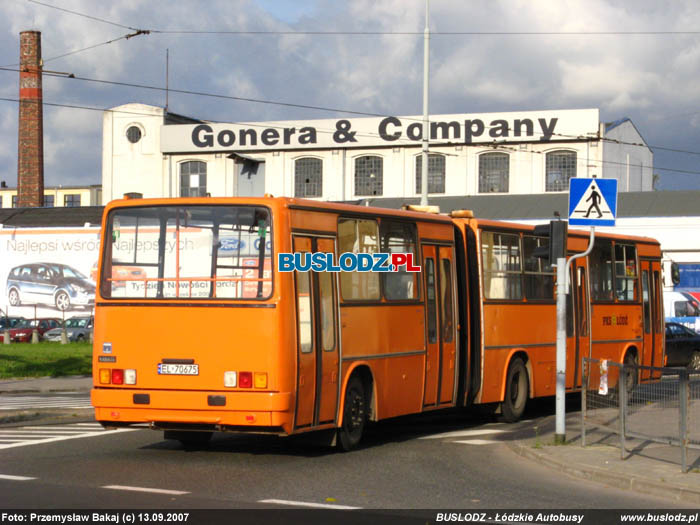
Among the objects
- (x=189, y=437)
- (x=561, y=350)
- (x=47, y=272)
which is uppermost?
(x=47, y=272)

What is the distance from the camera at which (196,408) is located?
1229 cm

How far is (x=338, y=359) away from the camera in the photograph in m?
13.2

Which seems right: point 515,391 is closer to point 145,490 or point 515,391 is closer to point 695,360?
point 145,490

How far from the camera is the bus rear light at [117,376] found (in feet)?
41.5

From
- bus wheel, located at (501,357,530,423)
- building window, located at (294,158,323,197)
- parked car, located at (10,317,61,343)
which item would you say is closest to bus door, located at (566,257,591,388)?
bus wheel, located at (501,357,530,423)

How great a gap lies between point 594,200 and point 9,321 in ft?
155

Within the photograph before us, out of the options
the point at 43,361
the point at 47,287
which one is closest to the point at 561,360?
the point at 43,361

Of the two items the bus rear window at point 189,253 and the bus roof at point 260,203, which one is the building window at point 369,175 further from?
the bus rear window at point 189,253

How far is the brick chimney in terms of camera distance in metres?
68.8

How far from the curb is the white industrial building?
53497 mm

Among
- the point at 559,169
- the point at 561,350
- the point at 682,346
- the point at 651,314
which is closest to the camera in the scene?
the point at 561,350

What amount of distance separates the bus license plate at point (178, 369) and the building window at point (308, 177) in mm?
60542

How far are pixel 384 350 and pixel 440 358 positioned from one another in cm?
167

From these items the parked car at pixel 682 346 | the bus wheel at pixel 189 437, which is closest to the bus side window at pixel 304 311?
the bus wheel at pixel 189 437
